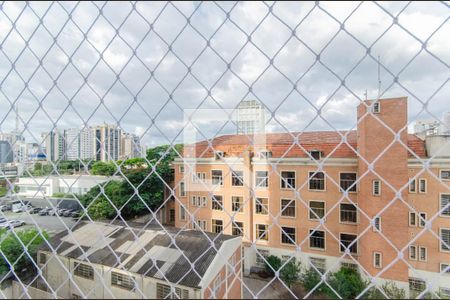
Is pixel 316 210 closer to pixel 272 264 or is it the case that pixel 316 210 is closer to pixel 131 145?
pixel 272 264

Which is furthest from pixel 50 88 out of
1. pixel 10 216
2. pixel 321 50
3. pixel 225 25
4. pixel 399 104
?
pixel 399 104

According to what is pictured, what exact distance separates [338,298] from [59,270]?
788mm

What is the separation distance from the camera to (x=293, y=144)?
579 mm

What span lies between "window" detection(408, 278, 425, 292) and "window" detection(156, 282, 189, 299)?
1.66ft

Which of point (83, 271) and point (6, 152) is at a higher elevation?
point (6, 152)

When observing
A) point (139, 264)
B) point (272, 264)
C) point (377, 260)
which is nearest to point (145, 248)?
point (139, 264)

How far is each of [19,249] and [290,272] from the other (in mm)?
926

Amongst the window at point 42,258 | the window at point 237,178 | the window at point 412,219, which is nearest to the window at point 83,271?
the window at point 42,258

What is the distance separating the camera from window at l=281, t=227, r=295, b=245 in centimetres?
58

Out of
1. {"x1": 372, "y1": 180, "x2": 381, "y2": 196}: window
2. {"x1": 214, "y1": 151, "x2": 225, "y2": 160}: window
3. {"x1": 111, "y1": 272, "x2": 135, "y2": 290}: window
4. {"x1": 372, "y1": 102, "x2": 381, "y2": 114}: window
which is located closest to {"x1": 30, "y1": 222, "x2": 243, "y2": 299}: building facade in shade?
{"x1": 111, "y1": 272, "x2": 135, "y2": 290}: window

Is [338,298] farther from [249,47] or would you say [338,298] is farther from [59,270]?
[59,270]

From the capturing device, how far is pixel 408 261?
52 cm

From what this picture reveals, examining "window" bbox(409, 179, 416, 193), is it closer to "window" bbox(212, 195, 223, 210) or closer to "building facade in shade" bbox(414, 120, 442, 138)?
"building facade in shade" bbox(414, 120, 442, 138)

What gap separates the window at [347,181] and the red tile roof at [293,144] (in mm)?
44
